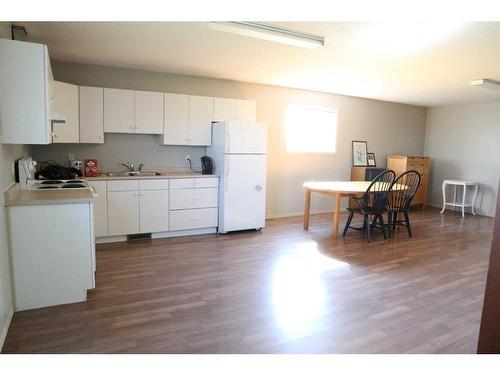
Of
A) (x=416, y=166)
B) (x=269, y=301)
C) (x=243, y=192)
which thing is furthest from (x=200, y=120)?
(x=416, y=166)

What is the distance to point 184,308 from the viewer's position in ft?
8.35

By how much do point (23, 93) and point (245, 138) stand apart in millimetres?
2687

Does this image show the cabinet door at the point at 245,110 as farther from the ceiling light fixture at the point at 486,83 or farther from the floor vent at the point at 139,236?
the ceiling light fixture at the point at 486,83

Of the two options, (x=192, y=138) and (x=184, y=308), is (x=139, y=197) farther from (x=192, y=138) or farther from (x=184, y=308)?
(x=184, y=308)

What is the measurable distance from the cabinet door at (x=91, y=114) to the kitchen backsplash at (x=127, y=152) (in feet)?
0.83

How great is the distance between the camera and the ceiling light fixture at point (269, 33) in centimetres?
272

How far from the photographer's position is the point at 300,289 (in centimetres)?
293

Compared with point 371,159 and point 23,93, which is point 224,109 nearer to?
point 23,93

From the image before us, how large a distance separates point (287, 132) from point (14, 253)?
4.39m

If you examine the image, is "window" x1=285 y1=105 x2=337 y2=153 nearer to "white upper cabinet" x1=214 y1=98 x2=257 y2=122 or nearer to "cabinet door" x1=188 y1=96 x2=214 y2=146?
"white upper cabinet" x1=214 y1=98 x2=257 y2=122

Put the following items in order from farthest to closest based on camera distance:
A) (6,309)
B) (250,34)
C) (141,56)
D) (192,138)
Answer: (192,138), (141,56), (250,34), (6,309)
